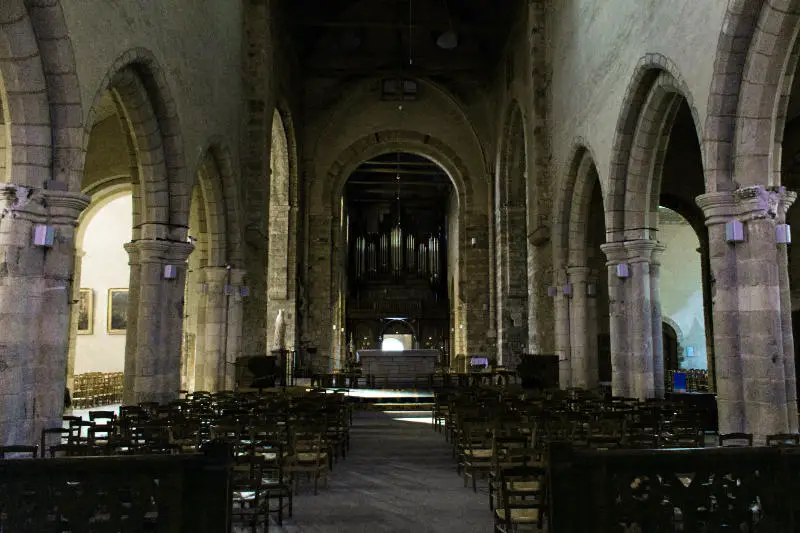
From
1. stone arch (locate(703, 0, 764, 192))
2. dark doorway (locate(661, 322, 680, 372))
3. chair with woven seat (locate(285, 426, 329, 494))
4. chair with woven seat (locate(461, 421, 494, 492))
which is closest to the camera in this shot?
chair with woven seat (locate(285, 426, 329, 494))

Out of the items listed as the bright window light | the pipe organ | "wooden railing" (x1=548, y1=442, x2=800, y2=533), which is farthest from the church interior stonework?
the bright window light

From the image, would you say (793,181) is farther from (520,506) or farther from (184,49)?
(520,506)

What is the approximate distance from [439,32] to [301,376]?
1240 cm

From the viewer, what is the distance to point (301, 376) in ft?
68.2

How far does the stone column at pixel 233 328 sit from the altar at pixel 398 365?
15.3 feet

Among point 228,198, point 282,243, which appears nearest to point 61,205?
point 228,198

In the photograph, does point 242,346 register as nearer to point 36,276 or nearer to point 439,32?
point 36,276

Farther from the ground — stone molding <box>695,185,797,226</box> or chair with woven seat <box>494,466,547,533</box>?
stone molding <box>695,185,797,226</box>

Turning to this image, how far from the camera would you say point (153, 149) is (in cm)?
1091

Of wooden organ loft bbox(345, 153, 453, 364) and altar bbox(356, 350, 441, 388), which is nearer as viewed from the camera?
altar bbox(356, 350, 441, 388)

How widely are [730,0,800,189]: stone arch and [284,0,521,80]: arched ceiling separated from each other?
1351 cm

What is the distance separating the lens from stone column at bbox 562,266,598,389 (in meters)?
14.2

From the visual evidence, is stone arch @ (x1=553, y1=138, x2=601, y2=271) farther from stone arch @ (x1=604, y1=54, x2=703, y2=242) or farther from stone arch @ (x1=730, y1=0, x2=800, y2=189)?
stone arch @ (x1=730, y1=0, x2=800, y2=189)

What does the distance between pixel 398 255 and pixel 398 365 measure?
1624cm
